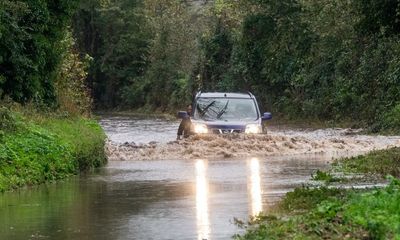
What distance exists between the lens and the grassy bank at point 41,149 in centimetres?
1866

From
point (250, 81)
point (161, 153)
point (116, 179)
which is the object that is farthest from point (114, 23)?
point (116, 179)

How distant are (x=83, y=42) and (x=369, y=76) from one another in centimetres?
5120

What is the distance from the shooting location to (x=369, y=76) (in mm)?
41062

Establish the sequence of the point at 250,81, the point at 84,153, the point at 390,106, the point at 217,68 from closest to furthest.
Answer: the point at 84,153
the point at 390,106
the point at 250,81
the point at 217,68

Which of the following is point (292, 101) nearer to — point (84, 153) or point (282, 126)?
point (282, 126)

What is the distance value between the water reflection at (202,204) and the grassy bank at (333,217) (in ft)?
1.90

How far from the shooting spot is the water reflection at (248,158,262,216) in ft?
46.7

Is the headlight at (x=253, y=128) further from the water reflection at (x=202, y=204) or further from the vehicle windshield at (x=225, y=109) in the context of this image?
the water reflection at (x=202, y=204)

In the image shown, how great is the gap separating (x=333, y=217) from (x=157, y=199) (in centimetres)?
→ 487

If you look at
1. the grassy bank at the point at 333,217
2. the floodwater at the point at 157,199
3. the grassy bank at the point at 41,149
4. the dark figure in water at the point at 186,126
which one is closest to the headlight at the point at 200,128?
the dark figure in water at the point at 186,126

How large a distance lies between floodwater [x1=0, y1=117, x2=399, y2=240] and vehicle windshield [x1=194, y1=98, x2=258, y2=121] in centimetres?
320

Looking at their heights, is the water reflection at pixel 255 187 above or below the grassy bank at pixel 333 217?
below

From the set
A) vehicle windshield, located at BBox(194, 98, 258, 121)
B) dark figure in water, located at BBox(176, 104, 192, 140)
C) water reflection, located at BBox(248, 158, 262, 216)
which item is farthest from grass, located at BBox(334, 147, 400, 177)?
dark figure in water, located at BBox(176, 104, 192, 140)

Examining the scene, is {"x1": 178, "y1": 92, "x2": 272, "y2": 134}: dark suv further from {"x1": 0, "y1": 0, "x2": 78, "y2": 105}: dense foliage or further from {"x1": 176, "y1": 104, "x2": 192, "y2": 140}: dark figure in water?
{"x1": 0, "y1": 0, "x2": 78, "y2": 105}: dense foliage
